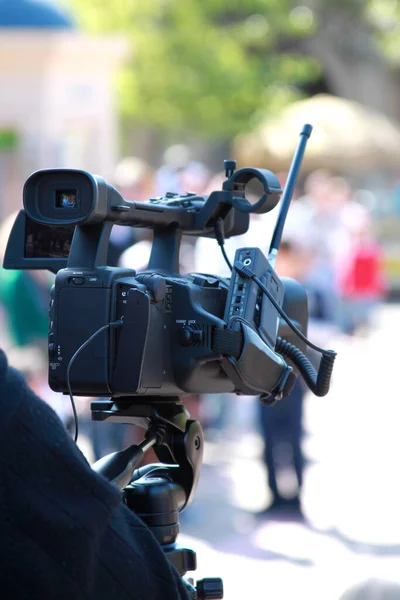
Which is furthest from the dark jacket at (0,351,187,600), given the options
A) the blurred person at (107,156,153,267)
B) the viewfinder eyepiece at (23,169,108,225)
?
the blurred person at (107,156,153,267)

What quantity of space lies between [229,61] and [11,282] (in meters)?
19.0

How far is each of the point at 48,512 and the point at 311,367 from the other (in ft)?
3.17

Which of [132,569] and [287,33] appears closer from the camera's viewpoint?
[132,569]

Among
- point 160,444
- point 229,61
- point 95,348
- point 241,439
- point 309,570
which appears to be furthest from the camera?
point 229,61

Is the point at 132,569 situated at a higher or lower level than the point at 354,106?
lower

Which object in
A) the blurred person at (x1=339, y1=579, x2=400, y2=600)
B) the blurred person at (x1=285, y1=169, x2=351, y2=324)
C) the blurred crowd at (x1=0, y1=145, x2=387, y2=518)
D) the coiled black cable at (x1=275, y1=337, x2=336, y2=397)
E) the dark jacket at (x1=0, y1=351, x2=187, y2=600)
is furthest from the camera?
the blurred person at (x1=285, y1=169, x2=351, y2=324)

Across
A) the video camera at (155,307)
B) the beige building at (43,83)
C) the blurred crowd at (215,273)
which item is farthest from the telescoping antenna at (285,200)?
the beige building at (43,83)

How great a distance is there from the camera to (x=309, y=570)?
548 centimetres

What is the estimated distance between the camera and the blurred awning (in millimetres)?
25672

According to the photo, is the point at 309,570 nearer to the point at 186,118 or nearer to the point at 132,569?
the point at 132,569

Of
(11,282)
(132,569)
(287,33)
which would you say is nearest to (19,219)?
(132,569)

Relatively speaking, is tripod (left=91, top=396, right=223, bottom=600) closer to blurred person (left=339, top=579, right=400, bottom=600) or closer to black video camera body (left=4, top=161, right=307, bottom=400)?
black video camera body (left=4, top=161, right=307, bottom=400)

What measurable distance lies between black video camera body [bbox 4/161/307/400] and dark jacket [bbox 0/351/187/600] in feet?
1.67

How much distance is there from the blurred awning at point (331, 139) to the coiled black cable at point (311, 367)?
2327 centimetres
